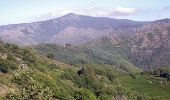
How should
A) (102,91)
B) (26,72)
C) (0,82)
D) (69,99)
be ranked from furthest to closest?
(102,91) < (69,99) < (0,82) < (26,72)

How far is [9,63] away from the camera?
154375 mm

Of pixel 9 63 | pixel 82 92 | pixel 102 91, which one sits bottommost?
pixel 102 91

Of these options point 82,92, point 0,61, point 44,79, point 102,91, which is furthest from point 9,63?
point 102,91

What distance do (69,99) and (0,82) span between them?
30.1 meters

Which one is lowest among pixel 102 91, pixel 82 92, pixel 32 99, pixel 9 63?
pixel 102 91

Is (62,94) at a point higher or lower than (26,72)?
lower

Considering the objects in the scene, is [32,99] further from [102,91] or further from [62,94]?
[102,91]

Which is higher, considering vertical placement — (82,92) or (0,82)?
(0,82)

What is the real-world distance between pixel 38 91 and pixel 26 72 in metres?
5.16

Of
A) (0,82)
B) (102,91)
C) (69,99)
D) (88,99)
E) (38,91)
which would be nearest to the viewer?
(38,91)

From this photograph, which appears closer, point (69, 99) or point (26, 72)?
point (26, 72)

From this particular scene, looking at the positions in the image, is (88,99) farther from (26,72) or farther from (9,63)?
(26,72)

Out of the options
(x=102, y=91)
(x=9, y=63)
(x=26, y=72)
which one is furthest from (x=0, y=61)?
(x=26, y=72)

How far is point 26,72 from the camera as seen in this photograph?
171 ft
